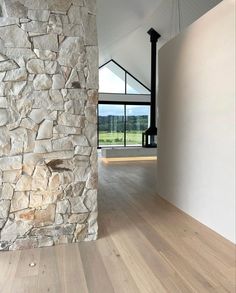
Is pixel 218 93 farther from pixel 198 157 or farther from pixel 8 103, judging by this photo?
pixel 8 103

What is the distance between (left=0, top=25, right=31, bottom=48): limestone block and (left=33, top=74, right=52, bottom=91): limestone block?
1.05 feet

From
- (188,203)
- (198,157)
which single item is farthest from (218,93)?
(188,203)

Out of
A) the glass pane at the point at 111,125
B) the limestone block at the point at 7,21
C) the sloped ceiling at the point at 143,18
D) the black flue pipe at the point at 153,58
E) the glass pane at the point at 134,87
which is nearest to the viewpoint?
the limestone block at the point at 7,21

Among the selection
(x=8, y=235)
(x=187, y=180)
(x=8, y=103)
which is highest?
(x=8, y=103)

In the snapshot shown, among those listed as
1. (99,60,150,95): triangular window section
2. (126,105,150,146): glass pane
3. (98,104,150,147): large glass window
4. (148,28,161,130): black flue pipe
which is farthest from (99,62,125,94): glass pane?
(148,28,161,130): black flue pipe

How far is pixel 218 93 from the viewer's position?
3098 mm

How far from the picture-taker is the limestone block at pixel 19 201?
2.80m

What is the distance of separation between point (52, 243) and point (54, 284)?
741 mm

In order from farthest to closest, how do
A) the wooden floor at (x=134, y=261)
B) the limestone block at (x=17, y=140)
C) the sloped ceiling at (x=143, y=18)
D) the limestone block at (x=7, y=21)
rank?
the sloped ceiling at (x=143, y=18)
the limestone block at (x=17, y=140)
the limestone block at (x=7, y=21)
the wooden floor at (x=134, y=261)

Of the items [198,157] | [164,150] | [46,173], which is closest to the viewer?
[46,173]

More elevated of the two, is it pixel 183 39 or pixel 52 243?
pixel 183 39

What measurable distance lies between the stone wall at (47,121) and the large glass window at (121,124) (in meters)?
9.55

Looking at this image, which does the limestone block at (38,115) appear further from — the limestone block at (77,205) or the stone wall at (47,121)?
the limestone block at (77,205)

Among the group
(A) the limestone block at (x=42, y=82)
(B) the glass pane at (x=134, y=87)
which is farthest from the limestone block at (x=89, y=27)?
(B) the glass pane at (x=134, y=87)
